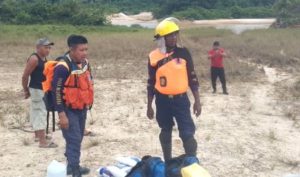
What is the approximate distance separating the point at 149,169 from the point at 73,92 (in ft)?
3.98

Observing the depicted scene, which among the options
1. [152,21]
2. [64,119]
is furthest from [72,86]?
[152,21]

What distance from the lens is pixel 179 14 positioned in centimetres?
5956

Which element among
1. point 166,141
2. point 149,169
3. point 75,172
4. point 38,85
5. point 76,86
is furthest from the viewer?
point 38,85

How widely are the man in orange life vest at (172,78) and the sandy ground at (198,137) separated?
0.97 m

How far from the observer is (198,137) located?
737 centimetres

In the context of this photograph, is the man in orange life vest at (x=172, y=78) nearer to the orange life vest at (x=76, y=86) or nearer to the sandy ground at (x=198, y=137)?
the orange life vest at (x=76, y=86)

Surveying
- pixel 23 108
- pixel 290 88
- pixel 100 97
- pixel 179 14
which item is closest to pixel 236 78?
pixel 290 88

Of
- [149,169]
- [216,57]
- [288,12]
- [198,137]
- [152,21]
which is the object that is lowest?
[198,137]

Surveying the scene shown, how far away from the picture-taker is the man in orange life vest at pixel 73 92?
5.00 metres

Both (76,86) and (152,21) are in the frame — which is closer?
(76,86)

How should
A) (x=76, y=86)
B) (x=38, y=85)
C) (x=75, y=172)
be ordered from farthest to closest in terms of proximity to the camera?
(x=38, y=85)
(x=75, y=172)
(x=76, y=86)

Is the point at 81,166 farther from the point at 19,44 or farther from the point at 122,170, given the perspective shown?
the point at 19,44

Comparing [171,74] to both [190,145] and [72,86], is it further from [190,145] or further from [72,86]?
[72,86]

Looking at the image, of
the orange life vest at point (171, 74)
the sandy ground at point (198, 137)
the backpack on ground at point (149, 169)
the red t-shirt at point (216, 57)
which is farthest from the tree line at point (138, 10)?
the backpack on ground at point (149, 169)
